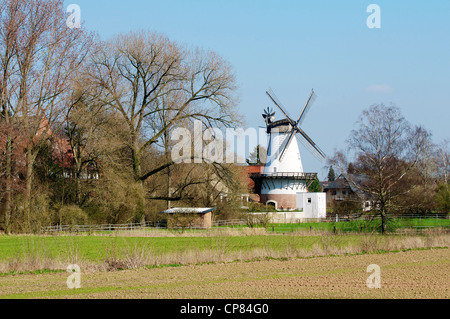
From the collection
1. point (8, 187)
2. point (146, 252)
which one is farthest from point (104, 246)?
point (8, 187)

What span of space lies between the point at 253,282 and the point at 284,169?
54.0m

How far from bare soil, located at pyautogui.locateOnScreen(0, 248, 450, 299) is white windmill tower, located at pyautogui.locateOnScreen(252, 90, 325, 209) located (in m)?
47.5

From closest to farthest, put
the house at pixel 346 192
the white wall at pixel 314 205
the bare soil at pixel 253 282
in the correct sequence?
the bare soil at pixel 253 282 → the house at pixel 346 192 → the white wall at pixel 314 205

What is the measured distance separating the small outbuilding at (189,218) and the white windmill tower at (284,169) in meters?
24.9

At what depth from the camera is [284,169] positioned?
6938cm

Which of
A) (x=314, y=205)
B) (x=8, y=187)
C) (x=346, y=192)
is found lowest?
(x=314, y=205)

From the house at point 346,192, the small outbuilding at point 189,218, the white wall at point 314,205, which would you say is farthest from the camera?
the white wall at point 314,205

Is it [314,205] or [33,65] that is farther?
[314,205]

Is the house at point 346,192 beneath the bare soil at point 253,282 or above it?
above

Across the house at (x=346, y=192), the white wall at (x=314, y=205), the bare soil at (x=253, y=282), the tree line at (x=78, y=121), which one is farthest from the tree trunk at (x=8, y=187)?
the white wall at (x=314, y=205)

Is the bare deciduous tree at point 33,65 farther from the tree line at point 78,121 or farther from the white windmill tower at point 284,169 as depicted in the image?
the white windmill tower at point 284,169

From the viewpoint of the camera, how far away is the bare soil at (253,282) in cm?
1352

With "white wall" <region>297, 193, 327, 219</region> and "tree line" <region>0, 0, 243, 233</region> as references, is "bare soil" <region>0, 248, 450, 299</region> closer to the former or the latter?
"tree line" <region>0, 0, 243, 233</region>

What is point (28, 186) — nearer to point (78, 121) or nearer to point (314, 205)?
point (78, 121)
